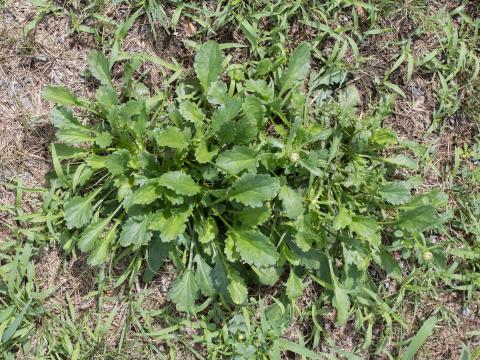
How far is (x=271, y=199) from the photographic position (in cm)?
282

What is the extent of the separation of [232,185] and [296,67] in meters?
0.78

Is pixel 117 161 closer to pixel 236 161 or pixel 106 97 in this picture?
pixel 106 97

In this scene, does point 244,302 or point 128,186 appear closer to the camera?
point 128,186

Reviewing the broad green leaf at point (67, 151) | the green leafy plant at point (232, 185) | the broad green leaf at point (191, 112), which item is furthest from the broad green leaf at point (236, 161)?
the broad green leaf at point (67, 151)

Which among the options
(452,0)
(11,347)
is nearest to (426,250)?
(452,0)

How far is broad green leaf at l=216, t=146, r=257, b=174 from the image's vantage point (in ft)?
8.93

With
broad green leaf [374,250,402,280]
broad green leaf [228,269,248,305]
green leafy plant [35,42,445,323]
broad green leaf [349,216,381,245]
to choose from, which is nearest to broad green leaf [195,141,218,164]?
green leafy plant [35,42,445,323]

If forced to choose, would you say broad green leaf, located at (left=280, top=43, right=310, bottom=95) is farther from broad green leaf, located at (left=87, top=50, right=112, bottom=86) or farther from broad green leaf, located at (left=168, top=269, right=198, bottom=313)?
broad green leaf, located at (left=168, top=269, right=198, bottom=313)

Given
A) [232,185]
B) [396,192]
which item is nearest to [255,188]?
[232,185]

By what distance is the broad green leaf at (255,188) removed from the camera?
2.66 metres

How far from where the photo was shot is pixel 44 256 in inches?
123

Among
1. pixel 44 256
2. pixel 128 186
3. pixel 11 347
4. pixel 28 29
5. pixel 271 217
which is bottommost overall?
pixel 11 347

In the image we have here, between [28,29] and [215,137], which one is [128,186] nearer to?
[215,137]

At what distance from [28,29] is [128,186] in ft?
3.66
